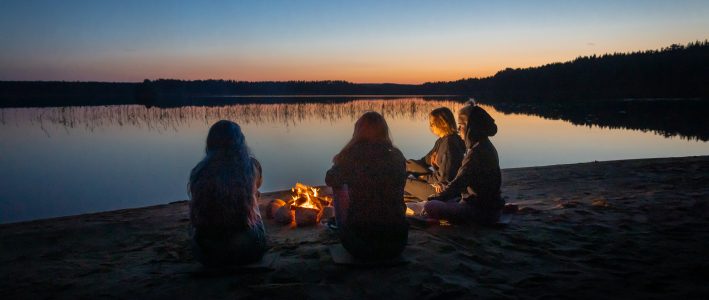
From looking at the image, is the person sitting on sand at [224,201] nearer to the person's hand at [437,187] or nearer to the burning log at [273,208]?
the burning log at [273,208]

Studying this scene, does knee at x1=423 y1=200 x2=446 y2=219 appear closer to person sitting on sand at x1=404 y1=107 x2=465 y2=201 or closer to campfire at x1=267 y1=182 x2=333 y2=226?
person sitting on sand at x1=404 y1=107 x2=465 y2=201

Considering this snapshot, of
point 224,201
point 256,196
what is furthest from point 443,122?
point 224,201

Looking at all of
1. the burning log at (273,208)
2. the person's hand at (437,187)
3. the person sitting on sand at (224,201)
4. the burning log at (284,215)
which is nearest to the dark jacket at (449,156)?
the person's hand at (437,187)

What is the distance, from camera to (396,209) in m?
4.42

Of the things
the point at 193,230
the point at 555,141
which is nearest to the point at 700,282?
the point at 193,230

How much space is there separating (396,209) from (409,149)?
1580cm

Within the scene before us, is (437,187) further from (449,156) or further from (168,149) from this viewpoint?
(168,149)

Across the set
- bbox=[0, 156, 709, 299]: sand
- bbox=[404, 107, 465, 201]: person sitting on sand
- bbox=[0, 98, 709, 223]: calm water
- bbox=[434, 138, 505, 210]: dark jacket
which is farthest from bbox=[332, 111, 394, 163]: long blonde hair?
bbox=[0, 98, 709, 223]: calm water

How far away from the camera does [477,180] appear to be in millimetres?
5613

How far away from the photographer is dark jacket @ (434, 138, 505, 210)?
18.2 feet

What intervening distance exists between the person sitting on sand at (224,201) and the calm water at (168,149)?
817cm

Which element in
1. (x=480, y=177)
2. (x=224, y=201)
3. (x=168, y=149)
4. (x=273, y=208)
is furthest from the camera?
(x=168, y=149)

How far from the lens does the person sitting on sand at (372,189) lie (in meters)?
4.37

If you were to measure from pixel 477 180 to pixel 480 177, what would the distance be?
0.17 feet
